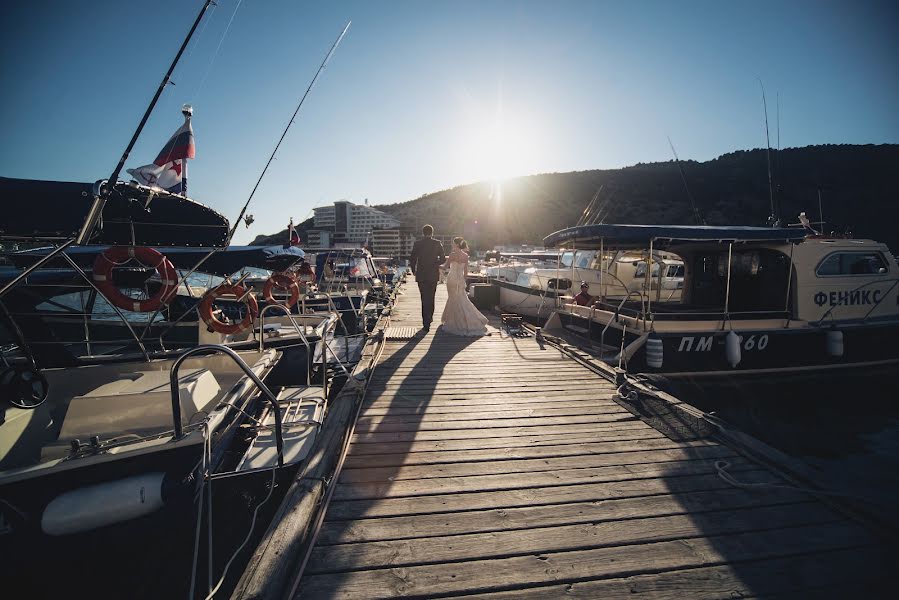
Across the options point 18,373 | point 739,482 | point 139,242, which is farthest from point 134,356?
point 739,482

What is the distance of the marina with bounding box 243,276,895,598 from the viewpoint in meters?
1.75

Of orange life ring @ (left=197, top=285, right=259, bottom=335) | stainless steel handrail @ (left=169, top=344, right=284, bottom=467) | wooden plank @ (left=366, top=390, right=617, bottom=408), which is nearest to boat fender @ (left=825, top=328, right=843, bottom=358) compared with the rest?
wooden plank @ (left=366, top=390, right=617, bottom=408)

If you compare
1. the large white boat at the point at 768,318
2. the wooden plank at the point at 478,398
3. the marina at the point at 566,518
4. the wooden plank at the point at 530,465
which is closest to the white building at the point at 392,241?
the large white boat at the point at 768,318

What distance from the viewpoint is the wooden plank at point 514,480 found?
2.40m

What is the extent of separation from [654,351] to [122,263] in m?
6.98

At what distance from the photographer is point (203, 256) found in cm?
555

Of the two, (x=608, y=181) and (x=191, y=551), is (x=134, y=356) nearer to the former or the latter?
(x=191, y=551)

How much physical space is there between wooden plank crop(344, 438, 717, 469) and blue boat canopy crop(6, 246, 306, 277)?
4.48 meters

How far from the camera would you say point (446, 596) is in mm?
1690

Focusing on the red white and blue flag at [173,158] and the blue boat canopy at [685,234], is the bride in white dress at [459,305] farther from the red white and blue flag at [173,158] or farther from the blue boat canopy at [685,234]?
the red white and blue flag at [173,158]

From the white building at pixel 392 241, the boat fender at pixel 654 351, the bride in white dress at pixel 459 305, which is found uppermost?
the white building at pixel 392 241

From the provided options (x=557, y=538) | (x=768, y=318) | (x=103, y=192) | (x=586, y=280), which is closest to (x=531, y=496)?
(x=557, y=538)

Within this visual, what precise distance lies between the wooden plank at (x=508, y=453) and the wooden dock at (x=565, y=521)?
0.01 m

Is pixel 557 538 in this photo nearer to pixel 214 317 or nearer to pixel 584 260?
pixel 214 317
